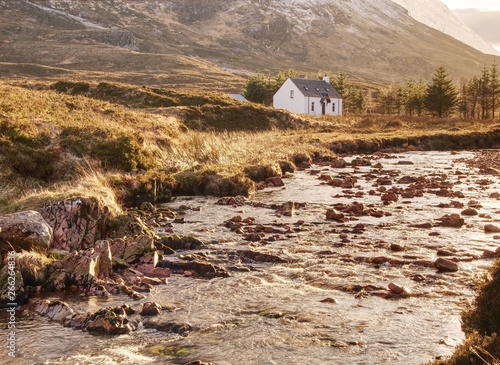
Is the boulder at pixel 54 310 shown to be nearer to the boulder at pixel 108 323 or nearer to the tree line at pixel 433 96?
the boulder at pixel 108 323

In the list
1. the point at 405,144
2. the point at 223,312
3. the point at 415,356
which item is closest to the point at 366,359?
the point at 415,356

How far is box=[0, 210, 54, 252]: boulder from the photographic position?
497 inches

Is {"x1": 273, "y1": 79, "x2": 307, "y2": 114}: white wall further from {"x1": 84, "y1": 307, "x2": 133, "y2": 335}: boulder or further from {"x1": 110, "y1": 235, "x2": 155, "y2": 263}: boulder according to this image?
{"x1": 84, "y1": 307, "x2": 133, "y2": 335}: boulder

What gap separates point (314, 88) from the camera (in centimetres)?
10806

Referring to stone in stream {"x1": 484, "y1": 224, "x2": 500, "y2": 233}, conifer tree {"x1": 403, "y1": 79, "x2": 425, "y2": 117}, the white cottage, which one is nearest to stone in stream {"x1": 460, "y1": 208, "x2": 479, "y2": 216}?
stone in stream {"x1": 484, "y1": 224, "x2": 500, "y2": 233}

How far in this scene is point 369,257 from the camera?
551 inches

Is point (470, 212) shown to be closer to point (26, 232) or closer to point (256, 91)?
point (26, 232)

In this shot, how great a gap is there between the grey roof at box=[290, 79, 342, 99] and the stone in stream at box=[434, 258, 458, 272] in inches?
3649

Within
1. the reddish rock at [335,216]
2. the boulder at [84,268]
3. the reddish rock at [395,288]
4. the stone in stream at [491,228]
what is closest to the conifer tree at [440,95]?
the reddish rock at [335,216]

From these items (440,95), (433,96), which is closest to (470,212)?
(440,95)

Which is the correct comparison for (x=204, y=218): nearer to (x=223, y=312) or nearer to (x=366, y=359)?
(x=223, y=312)

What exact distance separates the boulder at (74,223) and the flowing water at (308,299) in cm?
285

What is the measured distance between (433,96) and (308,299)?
9304cm

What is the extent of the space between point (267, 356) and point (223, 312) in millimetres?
2039
